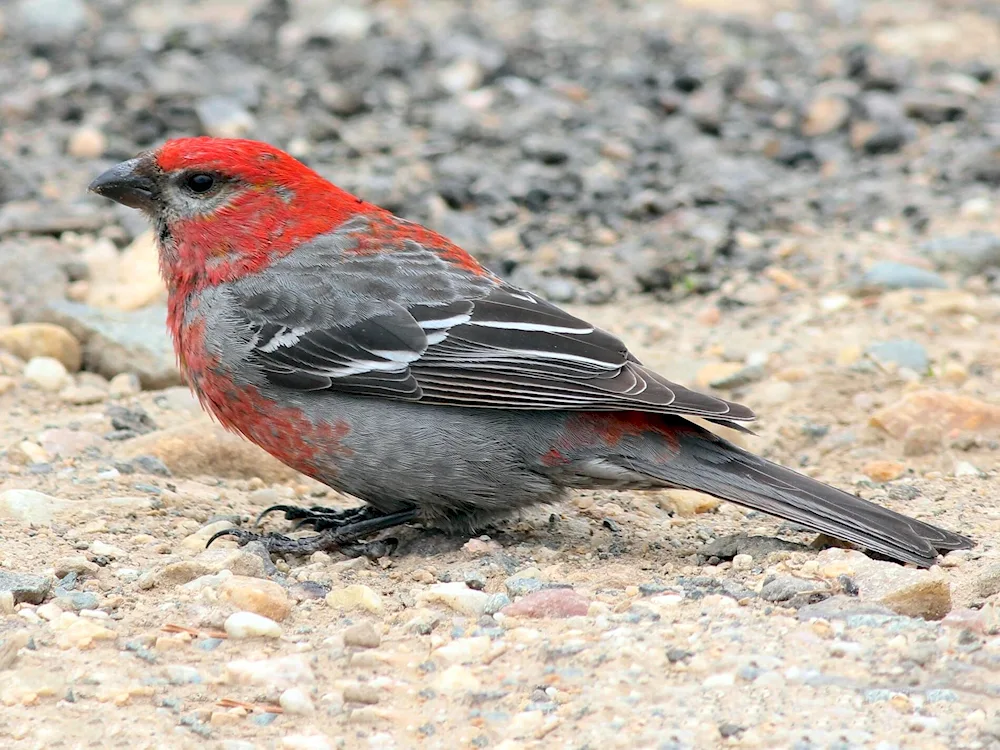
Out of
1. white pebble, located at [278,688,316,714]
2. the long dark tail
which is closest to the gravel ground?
white pebble, located at [278,688,316,714]

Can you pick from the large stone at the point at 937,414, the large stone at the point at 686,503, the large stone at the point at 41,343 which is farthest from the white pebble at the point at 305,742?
the large stone at the point at 41,343

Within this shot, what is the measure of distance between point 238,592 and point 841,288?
4163 mm

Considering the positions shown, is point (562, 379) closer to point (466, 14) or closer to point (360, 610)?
point (360, 610)

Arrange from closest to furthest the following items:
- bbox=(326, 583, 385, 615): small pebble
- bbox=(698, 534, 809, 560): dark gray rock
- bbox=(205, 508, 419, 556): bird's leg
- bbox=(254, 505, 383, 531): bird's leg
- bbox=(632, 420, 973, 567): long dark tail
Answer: bbox=(326, 583, 385, 615): small pebble → bbox=(632, 420, 973, 567): long dark tail → bbox=(698, 534, 809, 560): dark gray rock → bbox=(205, 508, 419, 556): bird's leg → bbox=(254, 505, 383, 531): bird's leg

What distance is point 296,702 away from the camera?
3.37m

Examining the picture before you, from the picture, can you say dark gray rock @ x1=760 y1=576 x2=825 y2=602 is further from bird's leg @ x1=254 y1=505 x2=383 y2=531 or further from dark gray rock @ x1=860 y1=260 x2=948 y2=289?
dark gray rock @ x1=860 y1=260 x2=948 y2=289

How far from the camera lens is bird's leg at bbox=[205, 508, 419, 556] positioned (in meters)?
4.67

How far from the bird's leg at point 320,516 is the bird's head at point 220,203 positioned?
84 cm

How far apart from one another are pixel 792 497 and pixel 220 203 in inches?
88.6

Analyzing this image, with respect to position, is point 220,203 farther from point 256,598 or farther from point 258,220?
point 256,598

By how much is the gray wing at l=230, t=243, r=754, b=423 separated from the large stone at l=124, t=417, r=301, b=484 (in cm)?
84

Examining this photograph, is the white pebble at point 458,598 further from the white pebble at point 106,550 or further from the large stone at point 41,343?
the large stone at point 41,343

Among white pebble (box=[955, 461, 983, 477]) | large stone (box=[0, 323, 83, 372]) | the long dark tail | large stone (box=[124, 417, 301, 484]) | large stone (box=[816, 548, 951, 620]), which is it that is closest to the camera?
large stone (box=[816, 548, 951, 620])

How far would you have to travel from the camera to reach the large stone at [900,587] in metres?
3.88
